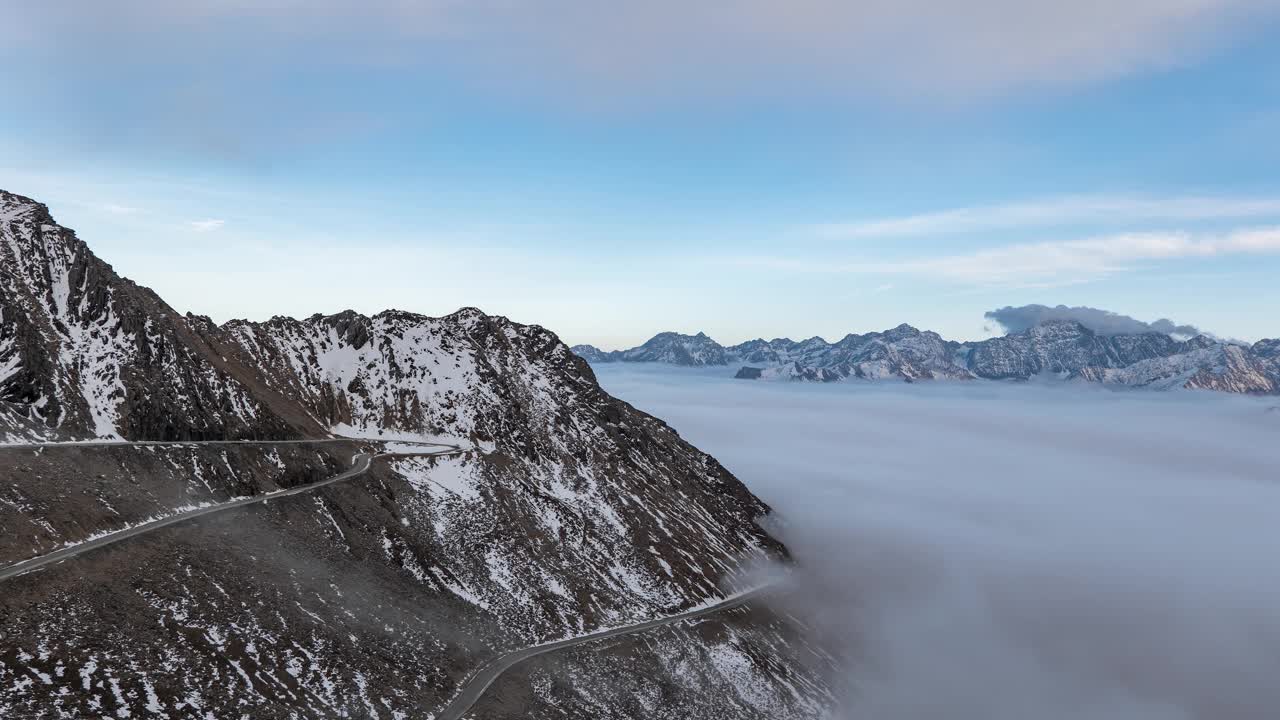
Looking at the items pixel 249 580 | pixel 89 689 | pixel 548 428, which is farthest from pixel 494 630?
pixel 548 428

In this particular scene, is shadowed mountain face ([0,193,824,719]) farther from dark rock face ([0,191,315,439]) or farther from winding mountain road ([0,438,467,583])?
winding mountain road ([0,438,467,583])

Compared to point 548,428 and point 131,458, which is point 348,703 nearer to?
point 131,458

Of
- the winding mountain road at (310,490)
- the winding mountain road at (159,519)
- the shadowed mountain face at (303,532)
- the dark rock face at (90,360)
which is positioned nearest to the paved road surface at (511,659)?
the winding mountain road at (310,490)

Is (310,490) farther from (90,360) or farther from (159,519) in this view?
(90,360)

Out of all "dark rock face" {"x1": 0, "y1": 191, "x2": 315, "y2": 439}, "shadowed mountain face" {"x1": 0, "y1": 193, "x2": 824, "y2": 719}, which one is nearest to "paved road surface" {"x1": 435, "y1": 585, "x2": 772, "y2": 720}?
"shadowed mountain face" {"x1": 0, "y1": 193, "x2": 824, "y2": 719}

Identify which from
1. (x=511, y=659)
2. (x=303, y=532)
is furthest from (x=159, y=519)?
(x=511, y=659)

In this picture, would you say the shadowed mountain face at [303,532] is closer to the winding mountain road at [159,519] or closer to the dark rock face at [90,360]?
the dark rock face at [90,360]
